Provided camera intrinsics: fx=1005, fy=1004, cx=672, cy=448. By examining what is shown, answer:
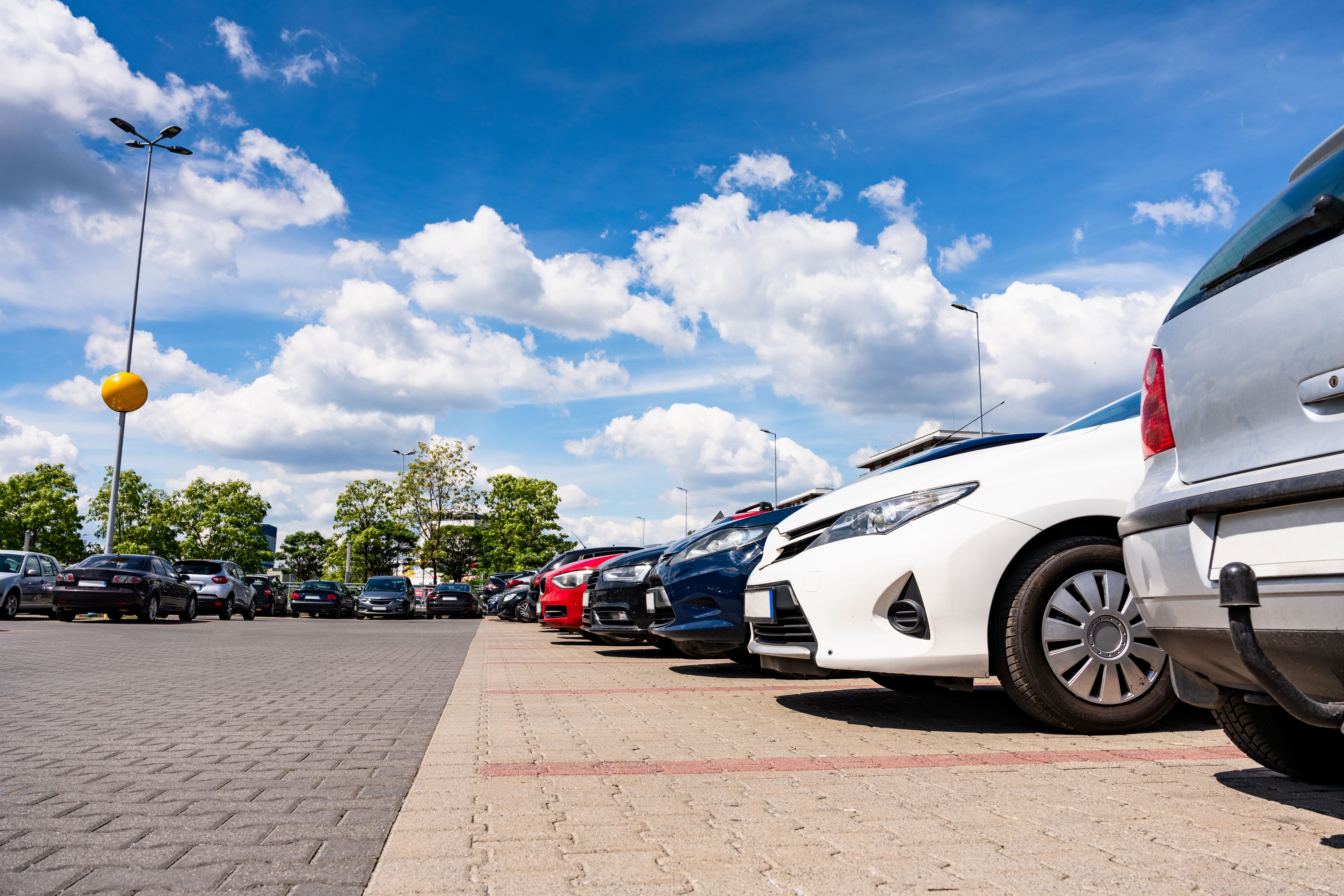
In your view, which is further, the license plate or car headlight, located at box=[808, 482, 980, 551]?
the license plate

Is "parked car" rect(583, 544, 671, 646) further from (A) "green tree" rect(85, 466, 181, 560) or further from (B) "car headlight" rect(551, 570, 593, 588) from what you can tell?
(A) "green tree" rect(85, 466, 181, 560)

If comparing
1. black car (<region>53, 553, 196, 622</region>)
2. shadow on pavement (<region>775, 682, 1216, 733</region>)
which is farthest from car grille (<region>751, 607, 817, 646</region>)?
black car (<region>53, 553, 196, 622</region>)

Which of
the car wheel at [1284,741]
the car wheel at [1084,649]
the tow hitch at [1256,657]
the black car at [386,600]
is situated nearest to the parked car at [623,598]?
the car wheel at [1084,649]

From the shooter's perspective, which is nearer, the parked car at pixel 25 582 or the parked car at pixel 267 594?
the parked car at pixel 25 582

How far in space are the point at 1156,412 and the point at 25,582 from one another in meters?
23.9

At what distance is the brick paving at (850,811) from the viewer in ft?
8.87

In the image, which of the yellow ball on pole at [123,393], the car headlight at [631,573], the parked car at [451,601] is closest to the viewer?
the car headlight at [631,573]

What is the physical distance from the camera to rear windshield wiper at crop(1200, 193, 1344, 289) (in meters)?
2.43

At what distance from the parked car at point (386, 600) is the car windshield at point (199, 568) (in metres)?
4.94

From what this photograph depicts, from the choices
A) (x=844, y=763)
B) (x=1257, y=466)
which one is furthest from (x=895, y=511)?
(x=1257, y=466)

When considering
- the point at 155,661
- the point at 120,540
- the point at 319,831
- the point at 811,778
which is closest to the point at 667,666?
the point at 155,661

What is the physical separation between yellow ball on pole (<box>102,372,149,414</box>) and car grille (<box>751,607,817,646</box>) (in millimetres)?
26233

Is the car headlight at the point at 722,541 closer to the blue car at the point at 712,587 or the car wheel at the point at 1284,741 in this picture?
the blue car at the point at 712,587

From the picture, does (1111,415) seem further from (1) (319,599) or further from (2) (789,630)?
(1) (319,599)
